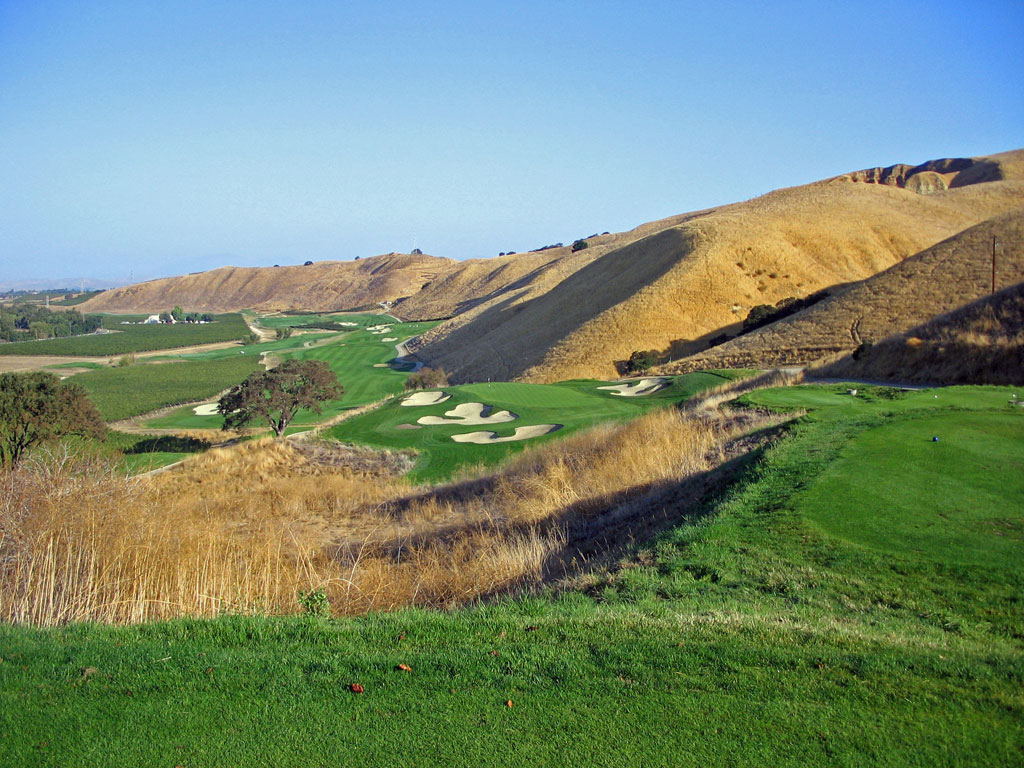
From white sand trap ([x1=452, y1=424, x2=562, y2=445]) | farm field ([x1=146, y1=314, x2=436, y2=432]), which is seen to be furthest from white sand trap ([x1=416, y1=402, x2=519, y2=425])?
farm field ([x1=146, y1=314, x2=436, y2=432])

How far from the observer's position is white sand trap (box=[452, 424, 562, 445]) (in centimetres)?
2183

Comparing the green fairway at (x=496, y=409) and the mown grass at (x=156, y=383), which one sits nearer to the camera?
the green fairway at (x=496, y=409)

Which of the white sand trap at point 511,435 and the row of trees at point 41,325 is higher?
the row of trees at point 41,325

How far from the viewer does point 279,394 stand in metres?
34.5

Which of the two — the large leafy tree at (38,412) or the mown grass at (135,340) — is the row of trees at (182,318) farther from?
the large leafy tree at (38,412)

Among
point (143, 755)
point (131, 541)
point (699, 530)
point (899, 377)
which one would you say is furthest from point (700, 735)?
point (899, 377)

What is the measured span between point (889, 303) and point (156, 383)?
5333 cm

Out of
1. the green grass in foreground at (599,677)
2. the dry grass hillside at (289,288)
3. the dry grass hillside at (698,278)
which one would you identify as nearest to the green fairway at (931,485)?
the green grass in foreground at (599,677)

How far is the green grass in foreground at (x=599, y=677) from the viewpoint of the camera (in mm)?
3666

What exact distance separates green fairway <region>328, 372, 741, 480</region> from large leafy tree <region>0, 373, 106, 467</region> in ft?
35.0

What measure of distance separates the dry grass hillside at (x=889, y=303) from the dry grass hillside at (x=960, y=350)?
9.30m

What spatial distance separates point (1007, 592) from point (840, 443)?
4617 millimetres

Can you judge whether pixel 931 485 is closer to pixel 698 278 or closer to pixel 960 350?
pixel 960 350

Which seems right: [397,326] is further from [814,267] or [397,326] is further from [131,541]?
[131,541]
